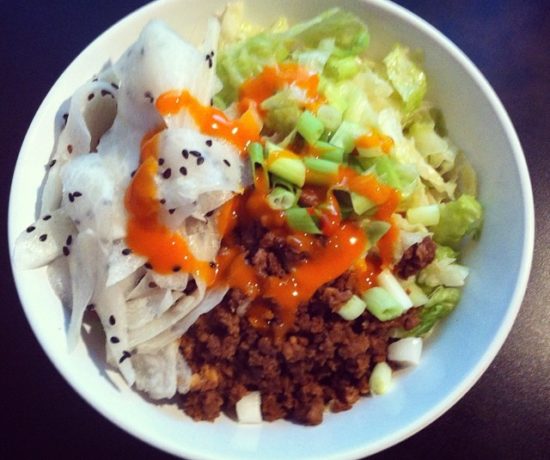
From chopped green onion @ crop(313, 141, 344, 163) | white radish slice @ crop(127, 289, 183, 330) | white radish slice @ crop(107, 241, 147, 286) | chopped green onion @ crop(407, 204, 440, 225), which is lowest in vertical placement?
white radish slice @ crop(127, 289, 183, 330)

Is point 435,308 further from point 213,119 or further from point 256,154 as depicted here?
point 213,119

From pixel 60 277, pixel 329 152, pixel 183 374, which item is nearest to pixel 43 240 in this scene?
pixel 60 277

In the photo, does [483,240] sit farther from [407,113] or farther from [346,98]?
[346,98]

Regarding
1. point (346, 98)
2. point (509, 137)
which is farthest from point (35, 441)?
point (509, 137)

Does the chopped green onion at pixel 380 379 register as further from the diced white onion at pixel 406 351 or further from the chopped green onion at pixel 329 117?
the chopped green onion at pixel 329 117

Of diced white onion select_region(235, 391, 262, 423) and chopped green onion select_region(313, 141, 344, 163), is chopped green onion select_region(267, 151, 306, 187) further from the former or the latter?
diced white onion select_region(235, 391, 262, 423)

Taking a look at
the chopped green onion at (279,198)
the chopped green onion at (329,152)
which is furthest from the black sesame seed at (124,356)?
the chopped green onion at (329,152)

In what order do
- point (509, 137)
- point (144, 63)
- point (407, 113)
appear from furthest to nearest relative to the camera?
point (407, 113) → point (509, 137) → point (144, 63)

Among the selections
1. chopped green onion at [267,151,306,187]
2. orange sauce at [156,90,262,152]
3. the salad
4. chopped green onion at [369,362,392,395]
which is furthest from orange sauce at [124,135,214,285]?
chopped green onion at [369,362,392,395]
